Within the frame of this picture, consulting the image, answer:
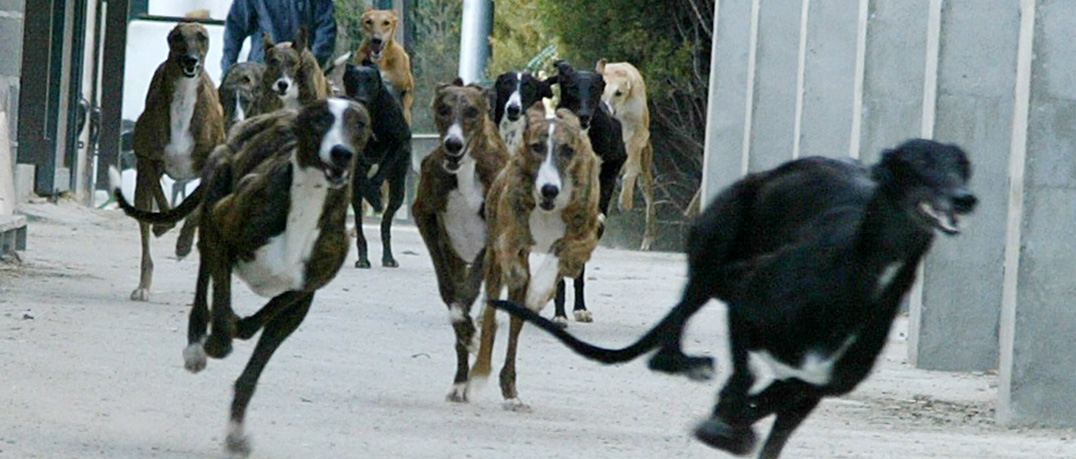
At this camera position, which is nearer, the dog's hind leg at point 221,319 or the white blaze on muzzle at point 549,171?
the dog's hind leg at point 221,319

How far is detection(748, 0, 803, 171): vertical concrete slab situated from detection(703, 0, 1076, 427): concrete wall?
11.1 feet

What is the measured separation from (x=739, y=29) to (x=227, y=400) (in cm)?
1890

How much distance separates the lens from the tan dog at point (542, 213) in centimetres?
998

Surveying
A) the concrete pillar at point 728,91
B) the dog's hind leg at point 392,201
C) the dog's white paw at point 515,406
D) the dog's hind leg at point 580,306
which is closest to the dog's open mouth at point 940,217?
the dog's white paw at point 515,406

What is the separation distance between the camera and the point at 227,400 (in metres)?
9.06

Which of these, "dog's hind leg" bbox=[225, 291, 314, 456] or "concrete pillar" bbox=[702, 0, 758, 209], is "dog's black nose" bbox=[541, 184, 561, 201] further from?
"concrete pillar" bbox=[702, 0, 758, 209]

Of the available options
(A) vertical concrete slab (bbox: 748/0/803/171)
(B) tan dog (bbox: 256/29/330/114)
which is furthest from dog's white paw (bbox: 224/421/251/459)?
(A) vertical concrete slab (bbox: 748/0/803/171)

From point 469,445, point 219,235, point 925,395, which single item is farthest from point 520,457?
point 925,395

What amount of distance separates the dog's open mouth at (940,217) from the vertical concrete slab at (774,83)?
18.8 m

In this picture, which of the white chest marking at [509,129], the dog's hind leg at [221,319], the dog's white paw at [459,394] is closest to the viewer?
the dog's hind leg at [221,319]

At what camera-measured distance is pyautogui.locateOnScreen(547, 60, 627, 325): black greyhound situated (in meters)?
14.2

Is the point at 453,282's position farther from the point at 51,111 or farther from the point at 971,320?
the point at 51,111

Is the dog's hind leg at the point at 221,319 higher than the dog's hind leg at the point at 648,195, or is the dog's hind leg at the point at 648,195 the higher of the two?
the dog's hind leg at the point at 221,319

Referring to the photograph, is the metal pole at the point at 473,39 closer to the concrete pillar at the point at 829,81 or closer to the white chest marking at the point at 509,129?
the concrete pillar at the point at 829,81
